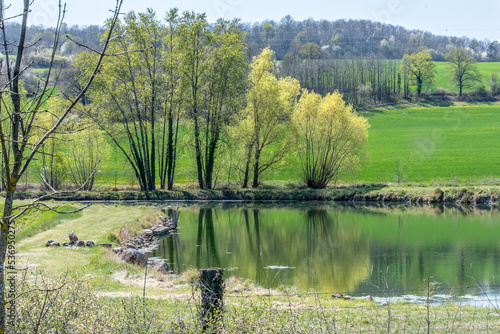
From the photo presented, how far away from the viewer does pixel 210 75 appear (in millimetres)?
47625

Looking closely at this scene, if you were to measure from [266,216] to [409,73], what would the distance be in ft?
221

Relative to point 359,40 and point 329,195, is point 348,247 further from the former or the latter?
point 359,40

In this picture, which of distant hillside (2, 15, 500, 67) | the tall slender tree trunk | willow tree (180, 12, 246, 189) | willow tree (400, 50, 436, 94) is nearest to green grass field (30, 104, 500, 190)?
the tall slender tree trunk

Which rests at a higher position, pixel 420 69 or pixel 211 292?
pixel 420 69

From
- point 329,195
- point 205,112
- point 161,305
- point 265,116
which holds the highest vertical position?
point 205,112

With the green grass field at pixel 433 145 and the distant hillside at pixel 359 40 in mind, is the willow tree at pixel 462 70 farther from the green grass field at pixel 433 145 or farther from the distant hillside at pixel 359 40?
the distant hillside at pixel 359 40

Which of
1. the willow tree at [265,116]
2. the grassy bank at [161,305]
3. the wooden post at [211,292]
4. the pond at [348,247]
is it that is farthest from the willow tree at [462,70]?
the wooden post at [211,292]

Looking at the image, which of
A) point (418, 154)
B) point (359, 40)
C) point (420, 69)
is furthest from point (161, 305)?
point (359, 40)

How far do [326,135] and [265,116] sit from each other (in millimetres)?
5864

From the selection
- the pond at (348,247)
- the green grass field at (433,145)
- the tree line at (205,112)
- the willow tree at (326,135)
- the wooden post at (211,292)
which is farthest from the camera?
the green grass field at (433,145)

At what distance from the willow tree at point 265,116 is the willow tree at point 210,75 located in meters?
1.60

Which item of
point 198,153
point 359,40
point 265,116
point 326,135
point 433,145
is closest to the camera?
point 265,116

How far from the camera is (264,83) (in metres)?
46.5

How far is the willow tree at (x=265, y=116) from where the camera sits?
154 ft
